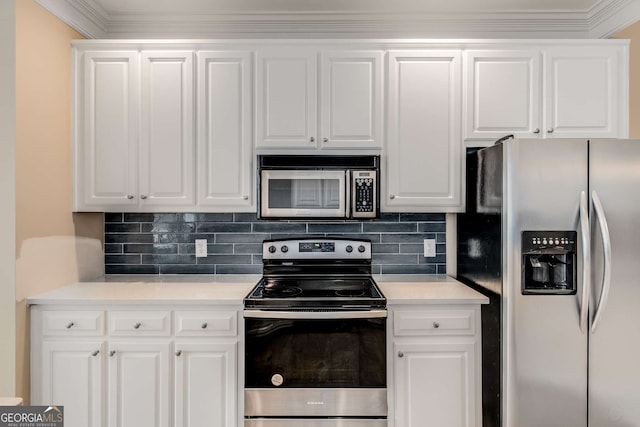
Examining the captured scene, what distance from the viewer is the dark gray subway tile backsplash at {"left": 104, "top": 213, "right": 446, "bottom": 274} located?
8.84ft

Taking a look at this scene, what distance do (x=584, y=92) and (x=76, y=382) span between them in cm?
324

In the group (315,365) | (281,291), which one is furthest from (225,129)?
(315,365)

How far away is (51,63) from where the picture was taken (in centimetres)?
218

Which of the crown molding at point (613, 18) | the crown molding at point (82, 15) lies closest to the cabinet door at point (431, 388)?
the crown molding at point (613, 18)

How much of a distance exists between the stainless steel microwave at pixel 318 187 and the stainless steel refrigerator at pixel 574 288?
759mm

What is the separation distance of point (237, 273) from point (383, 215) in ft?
3.53

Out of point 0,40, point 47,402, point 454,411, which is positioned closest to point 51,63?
point 0,40

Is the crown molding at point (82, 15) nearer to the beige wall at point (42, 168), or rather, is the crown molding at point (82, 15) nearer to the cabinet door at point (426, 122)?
the beige wall at point (42, 168)

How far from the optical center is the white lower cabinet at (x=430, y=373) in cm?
205

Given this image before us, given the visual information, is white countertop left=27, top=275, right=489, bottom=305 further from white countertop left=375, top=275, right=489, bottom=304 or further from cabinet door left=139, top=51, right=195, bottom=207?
cabinet door left=139, top=51, right=195, bottom=207

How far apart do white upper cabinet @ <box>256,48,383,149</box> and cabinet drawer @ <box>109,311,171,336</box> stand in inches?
43.9

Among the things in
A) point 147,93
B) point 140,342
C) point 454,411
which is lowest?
point 454,411

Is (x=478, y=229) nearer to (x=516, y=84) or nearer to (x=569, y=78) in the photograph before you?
(x=516, y=84)

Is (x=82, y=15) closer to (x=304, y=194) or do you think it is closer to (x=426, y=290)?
(x=304, y=194)
